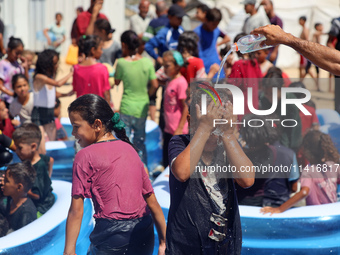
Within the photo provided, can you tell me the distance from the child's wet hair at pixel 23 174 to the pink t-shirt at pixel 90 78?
1608mm

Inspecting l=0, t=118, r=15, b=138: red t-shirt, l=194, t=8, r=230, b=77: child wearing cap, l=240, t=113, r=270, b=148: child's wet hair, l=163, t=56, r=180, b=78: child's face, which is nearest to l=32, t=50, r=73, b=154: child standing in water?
l=0, t=118, r=15, b=138: red t-shirt

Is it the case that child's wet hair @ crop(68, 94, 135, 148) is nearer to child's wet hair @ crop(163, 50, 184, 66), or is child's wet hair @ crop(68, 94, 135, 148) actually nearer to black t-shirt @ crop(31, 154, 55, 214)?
black t-shirt @ crop(31, 154, 55, 214)

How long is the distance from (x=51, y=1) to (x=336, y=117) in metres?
13.4

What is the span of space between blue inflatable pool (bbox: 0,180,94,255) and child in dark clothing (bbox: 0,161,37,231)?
0.23 meters

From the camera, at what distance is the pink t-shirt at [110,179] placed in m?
2.59

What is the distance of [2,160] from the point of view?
4.64 metres

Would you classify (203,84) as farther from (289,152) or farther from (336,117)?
(336,117)

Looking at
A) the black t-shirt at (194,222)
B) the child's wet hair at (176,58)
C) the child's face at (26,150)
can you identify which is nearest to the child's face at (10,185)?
the child's face at (26,150)

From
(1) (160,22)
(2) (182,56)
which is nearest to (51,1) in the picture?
(1) (160,22)

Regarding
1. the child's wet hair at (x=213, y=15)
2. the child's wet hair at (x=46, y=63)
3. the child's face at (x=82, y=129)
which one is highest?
the child's wet hair at (x=213, y=15)

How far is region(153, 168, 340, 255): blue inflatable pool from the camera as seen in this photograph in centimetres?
371

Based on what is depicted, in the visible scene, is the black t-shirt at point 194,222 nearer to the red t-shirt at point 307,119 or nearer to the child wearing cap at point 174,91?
the child wearing cap at point 174,91

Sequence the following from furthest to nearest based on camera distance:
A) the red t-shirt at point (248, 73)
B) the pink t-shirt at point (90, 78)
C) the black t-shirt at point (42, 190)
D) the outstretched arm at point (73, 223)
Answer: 1. the pink t-shirt at point (90, 78)
2. the red t-shirt at point (248, 73)
3. the black t-shirt at point (42, 190)
4. the outstretched arm at point (73, 223)

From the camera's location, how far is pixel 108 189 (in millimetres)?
2645
